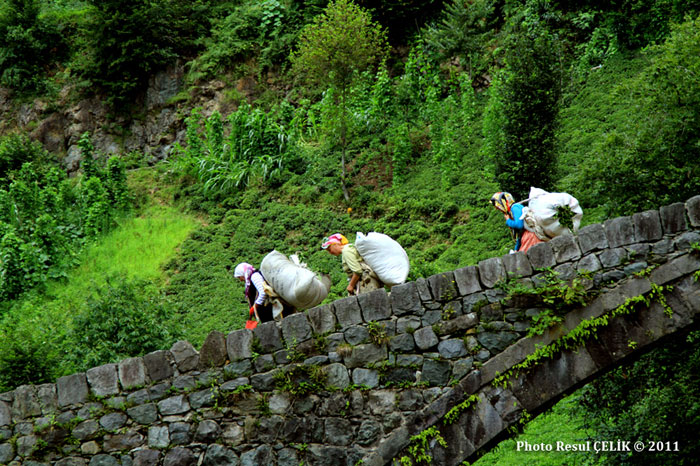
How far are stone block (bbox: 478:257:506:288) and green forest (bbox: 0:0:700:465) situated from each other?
261 cm

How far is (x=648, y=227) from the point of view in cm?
569

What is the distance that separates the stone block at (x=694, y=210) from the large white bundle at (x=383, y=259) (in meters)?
2.49

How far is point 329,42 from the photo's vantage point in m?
15.6

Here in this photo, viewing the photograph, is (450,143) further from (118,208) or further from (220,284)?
(118,208)

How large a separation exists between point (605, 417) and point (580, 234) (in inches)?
111

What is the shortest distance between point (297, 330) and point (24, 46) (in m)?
19.0

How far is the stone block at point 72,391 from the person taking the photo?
6.20 meters

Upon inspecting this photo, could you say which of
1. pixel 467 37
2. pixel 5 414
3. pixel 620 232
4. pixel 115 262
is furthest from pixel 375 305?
pixel 467 37

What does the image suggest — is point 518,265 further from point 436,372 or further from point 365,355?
point 365,355

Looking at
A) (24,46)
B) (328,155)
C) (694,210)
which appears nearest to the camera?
(694,210)

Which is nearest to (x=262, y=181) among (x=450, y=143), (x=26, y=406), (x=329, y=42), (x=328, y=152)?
(x=328, y=152)

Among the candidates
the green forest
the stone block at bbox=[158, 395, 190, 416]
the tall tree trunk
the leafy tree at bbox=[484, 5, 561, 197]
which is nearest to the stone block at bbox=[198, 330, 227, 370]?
the stone block at bbox=[158, 395, 190, 416]

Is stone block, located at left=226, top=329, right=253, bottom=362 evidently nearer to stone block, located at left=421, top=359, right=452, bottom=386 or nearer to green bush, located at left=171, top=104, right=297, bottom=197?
stone block, located at left=421, top=359, right=452, bottom=386

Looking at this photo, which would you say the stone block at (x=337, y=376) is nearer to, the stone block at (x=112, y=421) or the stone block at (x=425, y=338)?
the stone block at (x=425, y=338)
